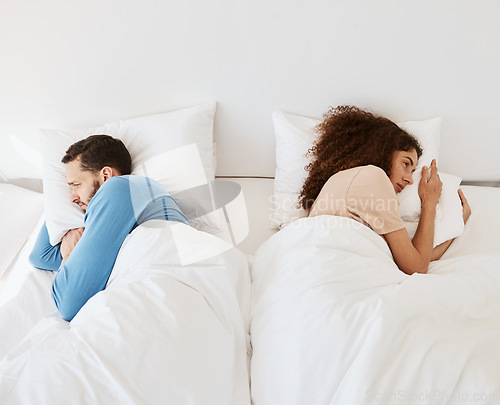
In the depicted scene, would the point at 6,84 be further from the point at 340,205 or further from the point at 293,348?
the point at 293,348

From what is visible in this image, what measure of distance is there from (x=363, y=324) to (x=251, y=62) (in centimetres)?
99

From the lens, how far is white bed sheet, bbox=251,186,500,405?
0.77m

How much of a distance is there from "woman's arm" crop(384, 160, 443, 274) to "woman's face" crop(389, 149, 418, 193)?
0.25ft

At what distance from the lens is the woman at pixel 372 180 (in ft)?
3.86

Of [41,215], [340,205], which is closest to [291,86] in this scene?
[340,205]

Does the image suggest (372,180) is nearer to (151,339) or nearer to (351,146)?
(351,146)

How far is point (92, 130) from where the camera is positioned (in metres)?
1.49

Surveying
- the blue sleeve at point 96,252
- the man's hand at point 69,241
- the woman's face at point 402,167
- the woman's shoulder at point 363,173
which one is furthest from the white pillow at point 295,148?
the man's hand at point 69,241

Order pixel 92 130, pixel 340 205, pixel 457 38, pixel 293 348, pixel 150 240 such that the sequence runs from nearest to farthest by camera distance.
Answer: pixel 293 348 → pixel 150 240 → pixel 340 205 → pixel 457 38 → pixel 92 130

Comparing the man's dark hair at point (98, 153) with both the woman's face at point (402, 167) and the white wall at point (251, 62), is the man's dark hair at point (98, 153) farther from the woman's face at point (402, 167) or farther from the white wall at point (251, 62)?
the woman's face at point (402, 167)

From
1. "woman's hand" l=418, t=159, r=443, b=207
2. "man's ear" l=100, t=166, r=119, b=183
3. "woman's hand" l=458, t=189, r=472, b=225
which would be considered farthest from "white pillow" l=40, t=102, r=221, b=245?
"woman's hand" l=458, t=189, r=472, b=225

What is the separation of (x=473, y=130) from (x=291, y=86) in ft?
2.44

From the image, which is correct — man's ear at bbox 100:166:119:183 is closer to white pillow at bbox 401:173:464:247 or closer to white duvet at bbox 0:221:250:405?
white duvet at bbox 0:221:250:405

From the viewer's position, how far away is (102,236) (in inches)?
43.8
